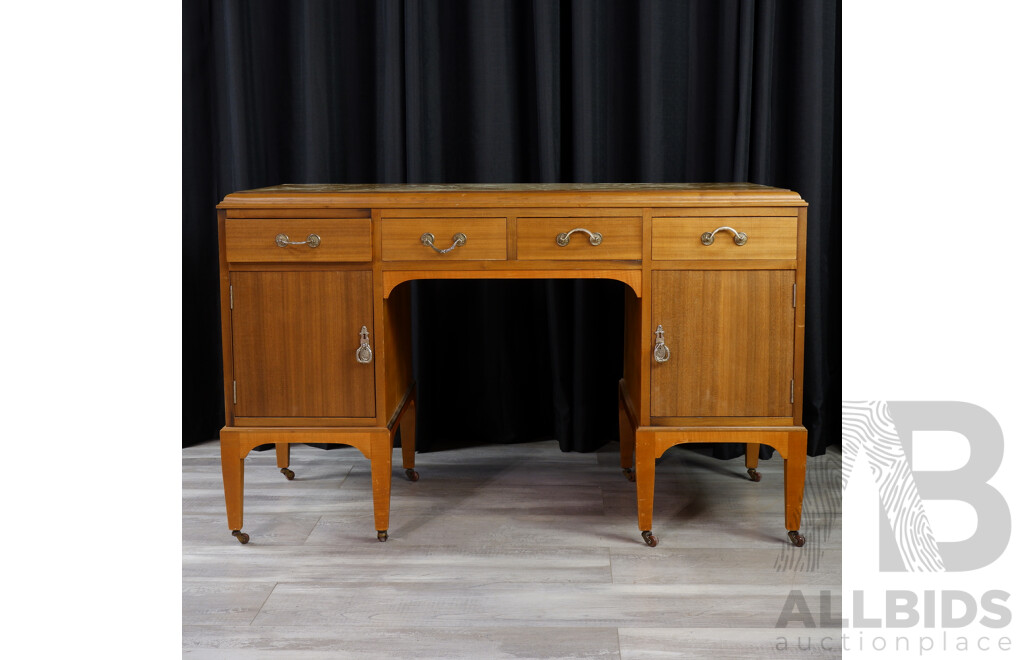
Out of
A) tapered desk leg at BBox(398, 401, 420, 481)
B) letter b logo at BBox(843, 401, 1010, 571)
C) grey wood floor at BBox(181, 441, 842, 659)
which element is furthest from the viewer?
tapered desk leg at BBox(398, 401, 420, 481)

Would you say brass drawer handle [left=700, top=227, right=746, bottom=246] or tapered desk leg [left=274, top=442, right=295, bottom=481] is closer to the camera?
brass drawer handle [left=700, top=227, right=746, bottom=246]

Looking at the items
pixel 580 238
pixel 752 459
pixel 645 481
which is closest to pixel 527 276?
pixel 580 238

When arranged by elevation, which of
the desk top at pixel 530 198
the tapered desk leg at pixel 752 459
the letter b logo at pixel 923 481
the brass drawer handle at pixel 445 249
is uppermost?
the desk top at pixel 530 198

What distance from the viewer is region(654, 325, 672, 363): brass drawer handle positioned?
73.0 inches

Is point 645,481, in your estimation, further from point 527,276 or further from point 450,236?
point 450,236

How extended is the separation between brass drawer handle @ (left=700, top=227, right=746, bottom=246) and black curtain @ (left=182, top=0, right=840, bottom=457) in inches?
28.9

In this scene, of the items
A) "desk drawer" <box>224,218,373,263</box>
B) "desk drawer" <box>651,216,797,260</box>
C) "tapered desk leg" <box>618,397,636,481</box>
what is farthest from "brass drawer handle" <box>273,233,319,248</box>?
"tapered desk leg" <box>618,397,636,481</box>

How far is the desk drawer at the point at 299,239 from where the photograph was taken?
6.03ft

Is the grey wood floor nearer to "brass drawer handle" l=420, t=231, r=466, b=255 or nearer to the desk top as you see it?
"brass drawer handle" l=420, t=231, r=466, b=255

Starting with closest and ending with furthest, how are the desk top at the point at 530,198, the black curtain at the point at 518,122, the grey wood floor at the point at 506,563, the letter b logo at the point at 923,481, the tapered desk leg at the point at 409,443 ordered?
the letter b logo at the point at 923,481 → the grey wood floor at the point at 506,563 → the desk top at the point at 530,198 → the tapered desk leg at the point at 409,443 → the black curtain at the point at 518,122

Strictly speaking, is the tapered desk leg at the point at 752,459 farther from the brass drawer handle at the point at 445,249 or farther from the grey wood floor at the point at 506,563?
the brass drawer handle at the point at 445,249

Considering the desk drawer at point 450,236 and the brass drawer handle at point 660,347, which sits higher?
the desk drawer at point 450,236

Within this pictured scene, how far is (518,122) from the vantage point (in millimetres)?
2570

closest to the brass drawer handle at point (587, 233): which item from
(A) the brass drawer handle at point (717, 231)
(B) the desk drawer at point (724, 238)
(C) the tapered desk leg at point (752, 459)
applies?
(B) the desk drawer at point (724, 238)
